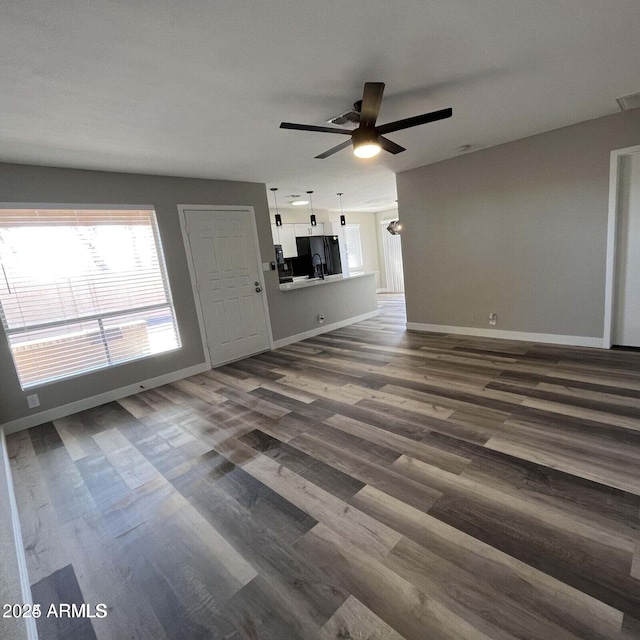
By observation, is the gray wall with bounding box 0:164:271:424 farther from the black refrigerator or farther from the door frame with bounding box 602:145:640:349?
the door frame with bounding box 602:145:640:349

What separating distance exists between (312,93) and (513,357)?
11.0ft

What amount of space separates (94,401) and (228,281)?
2.15 meters

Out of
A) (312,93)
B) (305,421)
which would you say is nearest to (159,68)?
(312,93)

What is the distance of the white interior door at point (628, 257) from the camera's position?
3.42m

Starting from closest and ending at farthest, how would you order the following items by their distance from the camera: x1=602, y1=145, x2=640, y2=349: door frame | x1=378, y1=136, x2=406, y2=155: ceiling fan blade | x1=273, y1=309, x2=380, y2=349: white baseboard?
x1=378, y1=136, x2=406, y2=155: ceiling fan blade, x1=602, y1=145, x2=640, y2=349: door frame, x1=273, y1=309, x2=380, y2=349: white baseboard

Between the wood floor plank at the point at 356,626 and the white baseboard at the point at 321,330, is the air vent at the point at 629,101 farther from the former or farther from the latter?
the white baseboard at the point at 321,330

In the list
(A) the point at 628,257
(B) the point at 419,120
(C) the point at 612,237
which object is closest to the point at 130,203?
(B) the point at 419,120

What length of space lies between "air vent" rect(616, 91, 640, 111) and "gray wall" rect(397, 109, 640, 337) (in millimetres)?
118

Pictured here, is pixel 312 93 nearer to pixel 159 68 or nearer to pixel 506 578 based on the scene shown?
pixel 159 68

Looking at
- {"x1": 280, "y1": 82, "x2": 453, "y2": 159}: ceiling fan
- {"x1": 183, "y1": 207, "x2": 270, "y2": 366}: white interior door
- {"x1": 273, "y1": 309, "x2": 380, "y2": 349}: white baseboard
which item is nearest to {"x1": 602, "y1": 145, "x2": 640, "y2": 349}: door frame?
{"x1": 280, "y1": 82, "x2": 453, "y2": 159}: ceiling fan

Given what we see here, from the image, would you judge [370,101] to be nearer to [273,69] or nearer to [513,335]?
[273,69]

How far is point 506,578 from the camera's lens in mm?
1315

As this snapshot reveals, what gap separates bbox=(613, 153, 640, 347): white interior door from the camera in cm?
342

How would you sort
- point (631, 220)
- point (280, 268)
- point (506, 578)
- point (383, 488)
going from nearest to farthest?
point (506, 578) < point (383, 488) < point (631, 220) < point (280, 268)
